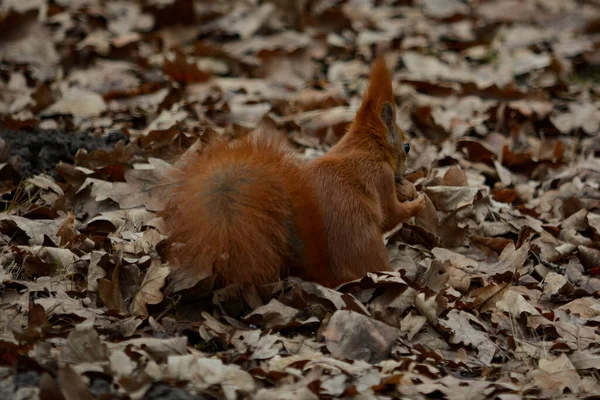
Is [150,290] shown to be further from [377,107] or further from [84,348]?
[377,107]

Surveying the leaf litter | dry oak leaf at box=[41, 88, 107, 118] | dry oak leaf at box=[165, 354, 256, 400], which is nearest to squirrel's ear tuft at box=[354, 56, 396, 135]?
the leaf litter

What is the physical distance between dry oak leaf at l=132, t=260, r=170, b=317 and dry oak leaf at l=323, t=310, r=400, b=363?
0.67 m

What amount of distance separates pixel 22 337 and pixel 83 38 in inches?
178

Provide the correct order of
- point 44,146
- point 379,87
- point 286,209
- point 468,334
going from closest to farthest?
point 286,209 < point 468,334 < point 379,87 < point 44,146

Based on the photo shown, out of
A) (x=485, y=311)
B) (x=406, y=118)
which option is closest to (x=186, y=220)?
(x=485, y=311)

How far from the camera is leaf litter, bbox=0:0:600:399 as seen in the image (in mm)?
2695

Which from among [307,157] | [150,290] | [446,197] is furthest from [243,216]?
[307,157]

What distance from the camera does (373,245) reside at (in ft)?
10.8

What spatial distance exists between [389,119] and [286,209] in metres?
0.90

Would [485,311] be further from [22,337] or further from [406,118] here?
[406,118]

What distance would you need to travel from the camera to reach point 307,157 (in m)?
4.66

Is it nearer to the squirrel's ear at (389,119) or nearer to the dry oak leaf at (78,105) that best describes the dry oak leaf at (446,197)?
the squirrel's ear at (389,119)

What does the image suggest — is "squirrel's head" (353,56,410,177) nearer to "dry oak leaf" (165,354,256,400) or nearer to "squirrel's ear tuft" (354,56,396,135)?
"squirrel's ear tuft" (354,56,396,135)

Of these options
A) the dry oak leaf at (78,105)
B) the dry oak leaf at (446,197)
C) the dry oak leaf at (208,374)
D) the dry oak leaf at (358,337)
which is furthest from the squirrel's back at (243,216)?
the dry oak leaf at (78,105)
